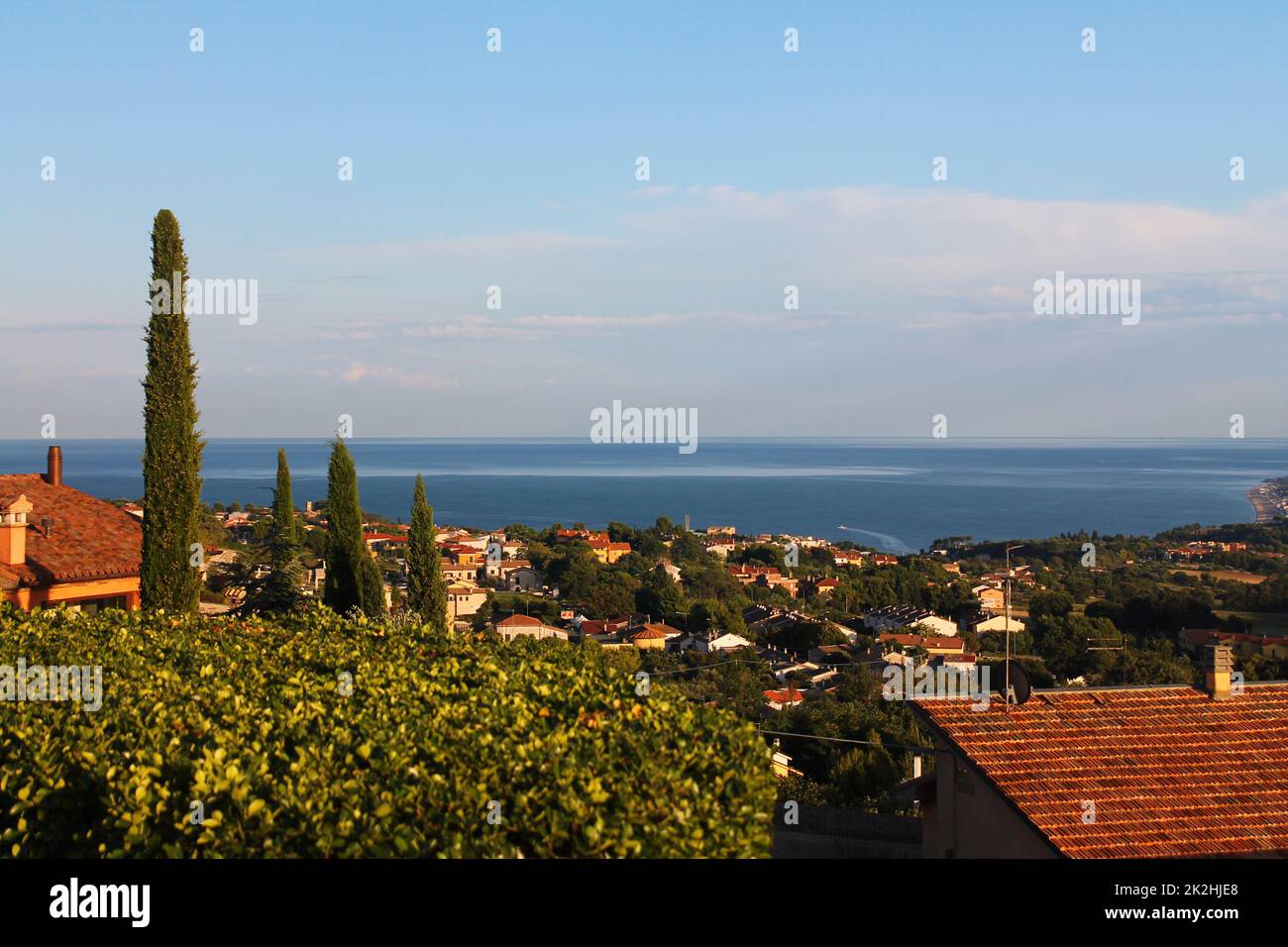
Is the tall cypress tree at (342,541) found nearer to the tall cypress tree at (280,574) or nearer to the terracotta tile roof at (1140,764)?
the tall cypress tree at (280,574)

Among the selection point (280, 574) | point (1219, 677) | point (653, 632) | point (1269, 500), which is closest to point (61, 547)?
point (280, 574)

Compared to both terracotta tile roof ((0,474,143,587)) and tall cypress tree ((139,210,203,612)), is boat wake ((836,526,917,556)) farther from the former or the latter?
tall cypress tree ((139,210,203,612))

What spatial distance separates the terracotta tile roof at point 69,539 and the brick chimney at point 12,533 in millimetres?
193

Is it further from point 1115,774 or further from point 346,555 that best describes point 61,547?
point 1115,774

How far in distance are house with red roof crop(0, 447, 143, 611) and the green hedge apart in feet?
35.6

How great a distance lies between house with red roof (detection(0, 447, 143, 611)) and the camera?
1636 centimetres

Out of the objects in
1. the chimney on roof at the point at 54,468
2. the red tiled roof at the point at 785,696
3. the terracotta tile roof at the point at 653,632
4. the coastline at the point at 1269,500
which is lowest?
the terracotta tile roof at the point at 653,632

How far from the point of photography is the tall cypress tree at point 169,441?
14180 millimetres

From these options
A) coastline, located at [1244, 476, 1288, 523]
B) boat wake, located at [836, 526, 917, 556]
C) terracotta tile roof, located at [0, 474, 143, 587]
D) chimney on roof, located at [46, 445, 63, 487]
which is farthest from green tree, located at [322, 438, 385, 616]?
coastline, located at [1244, 476, 1288, 523]

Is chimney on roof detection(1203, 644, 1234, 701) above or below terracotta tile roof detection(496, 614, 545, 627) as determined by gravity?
above

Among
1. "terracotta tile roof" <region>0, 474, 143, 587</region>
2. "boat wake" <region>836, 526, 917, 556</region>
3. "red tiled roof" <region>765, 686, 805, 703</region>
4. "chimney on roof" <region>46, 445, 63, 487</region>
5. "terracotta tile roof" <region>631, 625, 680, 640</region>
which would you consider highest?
"chimney on roof" <region>46, 445, 63, 487</region>

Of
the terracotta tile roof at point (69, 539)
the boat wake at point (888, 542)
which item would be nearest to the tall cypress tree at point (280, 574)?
the terracotta tile roof at point (69, 539)
